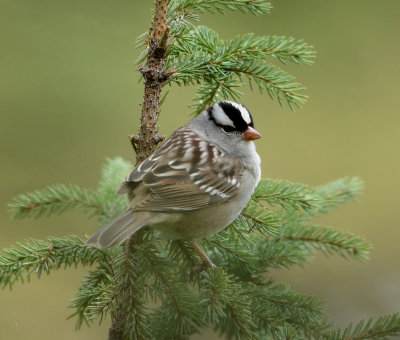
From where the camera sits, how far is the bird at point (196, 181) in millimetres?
2184

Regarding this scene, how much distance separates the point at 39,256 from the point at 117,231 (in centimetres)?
27

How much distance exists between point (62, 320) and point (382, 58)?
11.7 feet

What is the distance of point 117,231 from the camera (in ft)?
6.57

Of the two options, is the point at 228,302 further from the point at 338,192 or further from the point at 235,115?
the point at 338,192

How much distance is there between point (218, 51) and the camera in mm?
2186

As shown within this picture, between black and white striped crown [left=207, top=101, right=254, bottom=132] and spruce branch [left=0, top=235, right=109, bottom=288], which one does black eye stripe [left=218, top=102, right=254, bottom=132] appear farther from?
spruce branch [left=0, top=235, right=109, bottom=288]

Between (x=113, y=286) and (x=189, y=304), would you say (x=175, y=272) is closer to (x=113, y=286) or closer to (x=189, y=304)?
(x=189, y=304)

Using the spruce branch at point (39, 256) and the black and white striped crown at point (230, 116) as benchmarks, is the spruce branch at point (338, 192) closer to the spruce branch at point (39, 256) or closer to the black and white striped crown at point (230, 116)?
the black and white striped crown at point (230, 116)

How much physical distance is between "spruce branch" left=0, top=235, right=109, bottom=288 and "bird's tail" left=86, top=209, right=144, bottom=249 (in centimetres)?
13

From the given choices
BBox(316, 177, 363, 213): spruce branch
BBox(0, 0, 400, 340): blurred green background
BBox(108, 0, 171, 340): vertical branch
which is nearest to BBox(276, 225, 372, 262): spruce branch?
BBox(316, 177, 363, 213): spruce branch

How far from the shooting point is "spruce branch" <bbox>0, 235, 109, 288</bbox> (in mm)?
1981

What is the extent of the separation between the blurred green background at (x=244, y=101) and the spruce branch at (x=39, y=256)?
2.01m

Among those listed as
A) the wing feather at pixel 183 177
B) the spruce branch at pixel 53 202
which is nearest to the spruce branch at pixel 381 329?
the wing feather at pixel 183 177

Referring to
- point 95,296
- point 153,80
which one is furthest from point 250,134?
point 95,296
